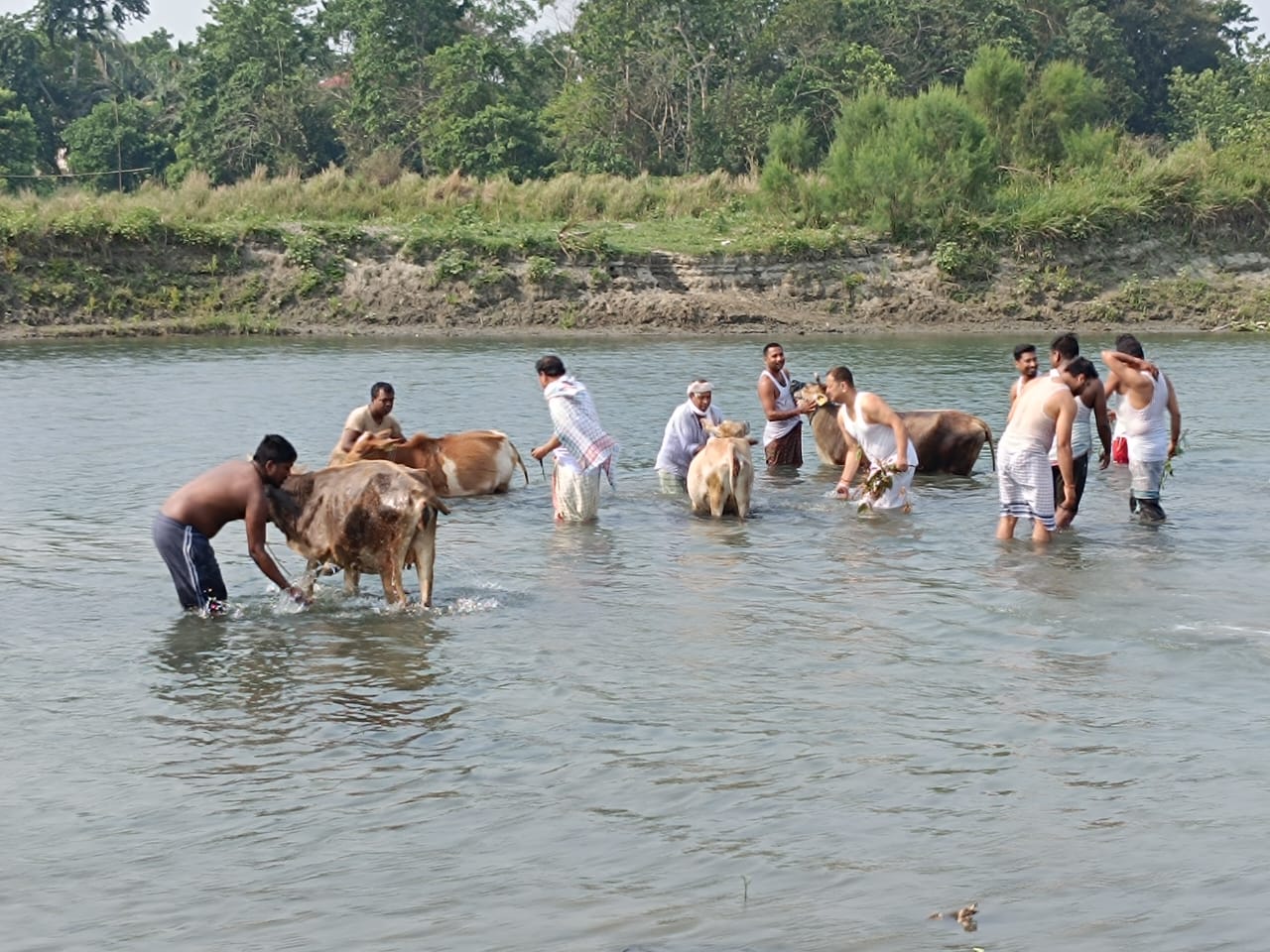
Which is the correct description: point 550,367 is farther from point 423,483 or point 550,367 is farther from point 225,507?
point 225,507

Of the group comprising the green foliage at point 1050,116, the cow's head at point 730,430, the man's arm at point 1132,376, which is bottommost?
the cow's head at point 730,430

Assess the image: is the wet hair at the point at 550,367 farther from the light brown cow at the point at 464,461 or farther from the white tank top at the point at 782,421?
the white tank top at the point at 782,421

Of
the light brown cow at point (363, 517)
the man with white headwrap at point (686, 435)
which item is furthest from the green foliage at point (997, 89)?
the light brown cow at point (363, 517)

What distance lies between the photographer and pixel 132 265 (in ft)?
107

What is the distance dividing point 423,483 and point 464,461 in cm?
451

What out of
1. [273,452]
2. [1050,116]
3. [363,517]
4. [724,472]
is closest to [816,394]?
[724,472]

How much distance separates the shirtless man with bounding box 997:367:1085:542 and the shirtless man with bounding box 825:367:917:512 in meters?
1.29

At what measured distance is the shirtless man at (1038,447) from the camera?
39.1 feet

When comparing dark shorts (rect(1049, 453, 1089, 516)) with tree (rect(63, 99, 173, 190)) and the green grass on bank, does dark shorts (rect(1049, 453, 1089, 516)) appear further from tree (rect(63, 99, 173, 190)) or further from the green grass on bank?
tree (rect(63, 99, 173, 190))

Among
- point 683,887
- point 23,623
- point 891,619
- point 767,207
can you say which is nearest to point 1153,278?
point 767,207

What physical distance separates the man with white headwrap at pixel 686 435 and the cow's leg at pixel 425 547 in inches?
165

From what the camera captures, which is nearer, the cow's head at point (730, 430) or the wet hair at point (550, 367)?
the wet hair at point (550, 367)

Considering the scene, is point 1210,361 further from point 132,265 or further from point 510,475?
point 132,265

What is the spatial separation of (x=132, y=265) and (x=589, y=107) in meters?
18.7
